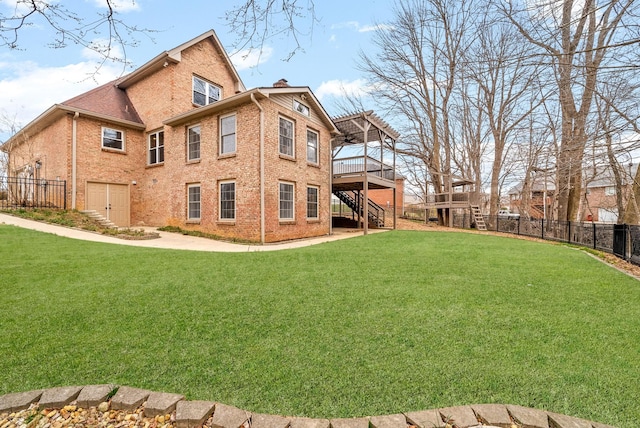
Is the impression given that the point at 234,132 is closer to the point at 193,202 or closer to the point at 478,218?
the point at 193,202

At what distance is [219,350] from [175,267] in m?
3.45

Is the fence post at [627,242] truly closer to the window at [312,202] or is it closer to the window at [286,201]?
the window at [312,202]

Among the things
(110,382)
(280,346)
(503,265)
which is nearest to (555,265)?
(503,265)

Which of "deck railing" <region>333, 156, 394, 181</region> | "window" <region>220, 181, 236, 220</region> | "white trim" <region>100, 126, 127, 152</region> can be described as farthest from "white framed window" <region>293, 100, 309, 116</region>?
"white trim" <region>100, 126, 127, 152</region>

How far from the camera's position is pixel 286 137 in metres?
11.5

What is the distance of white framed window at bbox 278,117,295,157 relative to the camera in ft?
37.2

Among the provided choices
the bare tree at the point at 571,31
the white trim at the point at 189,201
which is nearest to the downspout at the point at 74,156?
the white trim at the point at 189,201

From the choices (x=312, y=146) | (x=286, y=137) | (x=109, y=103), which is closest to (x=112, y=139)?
(x=109, y=103)

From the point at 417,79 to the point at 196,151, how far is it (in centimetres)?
1429

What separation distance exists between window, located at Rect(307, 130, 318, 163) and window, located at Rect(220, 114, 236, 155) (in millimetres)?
3232

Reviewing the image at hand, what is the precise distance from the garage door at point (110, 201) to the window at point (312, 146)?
8677mm

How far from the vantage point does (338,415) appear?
1808 millimetres

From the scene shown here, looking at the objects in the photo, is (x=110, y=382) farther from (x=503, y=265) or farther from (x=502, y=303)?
(x=503, y=265)

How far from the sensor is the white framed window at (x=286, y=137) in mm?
11343
